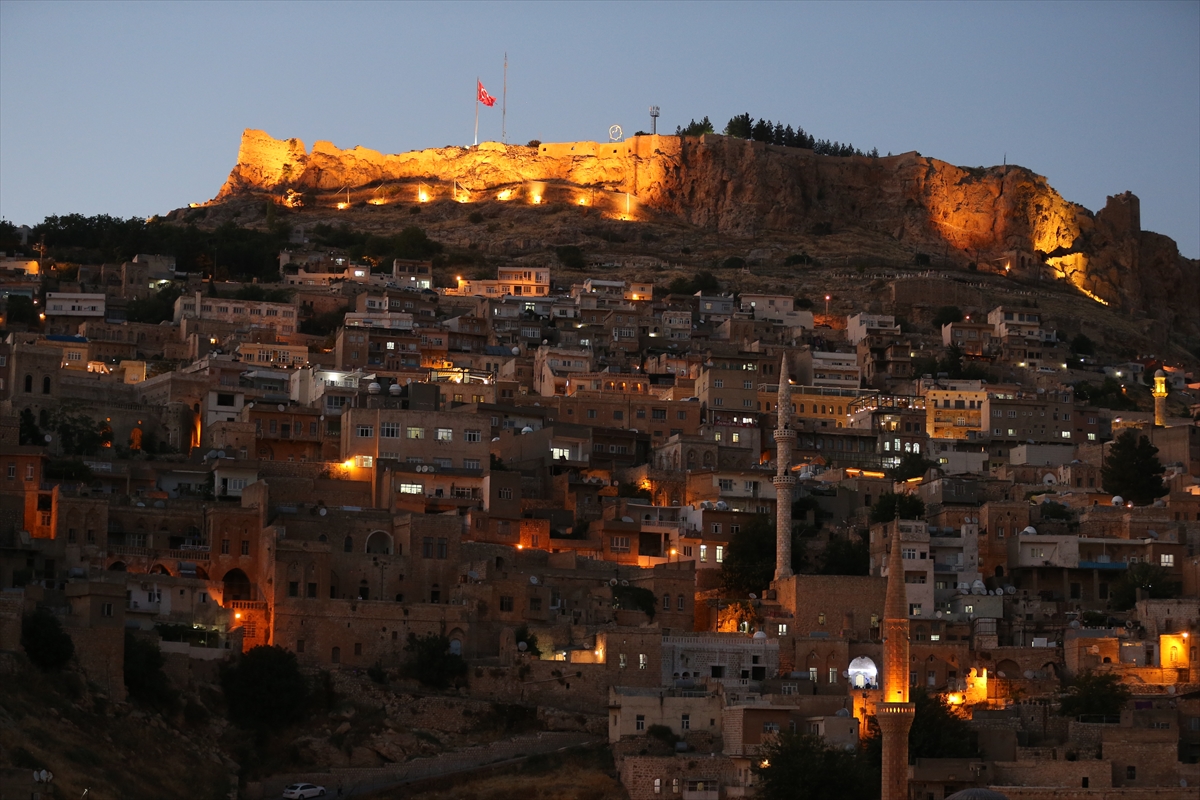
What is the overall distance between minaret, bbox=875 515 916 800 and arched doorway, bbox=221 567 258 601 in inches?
725

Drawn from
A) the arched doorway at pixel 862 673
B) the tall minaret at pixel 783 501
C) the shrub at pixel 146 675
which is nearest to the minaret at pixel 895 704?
the arched doorway at pixel 862 673

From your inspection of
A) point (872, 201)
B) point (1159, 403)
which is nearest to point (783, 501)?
point (1159, 403)

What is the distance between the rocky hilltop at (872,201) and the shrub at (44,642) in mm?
88201

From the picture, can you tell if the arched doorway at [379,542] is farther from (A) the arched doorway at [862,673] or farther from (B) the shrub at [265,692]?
(A) the arched doorway at [862,673]

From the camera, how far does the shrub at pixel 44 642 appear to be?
161ft

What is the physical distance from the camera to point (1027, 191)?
136750mm

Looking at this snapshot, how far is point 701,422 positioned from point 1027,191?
62.2m

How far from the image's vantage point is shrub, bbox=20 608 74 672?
1933 inches

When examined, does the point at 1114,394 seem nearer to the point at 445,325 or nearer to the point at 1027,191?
the point at 445,325

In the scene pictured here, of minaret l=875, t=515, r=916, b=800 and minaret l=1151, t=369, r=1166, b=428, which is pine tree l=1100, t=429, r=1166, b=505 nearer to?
minaret l=1151, t=369, r=1166, b=428

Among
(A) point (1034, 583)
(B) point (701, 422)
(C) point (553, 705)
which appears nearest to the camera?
(C) point (553, 705)

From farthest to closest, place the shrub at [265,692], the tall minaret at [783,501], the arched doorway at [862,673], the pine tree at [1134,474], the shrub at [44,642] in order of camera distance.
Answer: the pine tree at [1134,474], the tall minaret at [783,501], the arched doorway at [862,673], the shrub at [265,692], the shrub at [44,642]

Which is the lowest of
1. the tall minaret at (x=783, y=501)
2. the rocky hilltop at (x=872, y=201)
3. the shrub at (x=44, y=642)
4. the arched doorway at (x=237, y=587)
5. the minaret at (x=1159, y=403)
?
the shrub at (x=44, y=642)

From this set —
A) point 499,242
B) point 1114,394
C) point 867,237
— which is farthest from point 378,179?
point 1114,394
